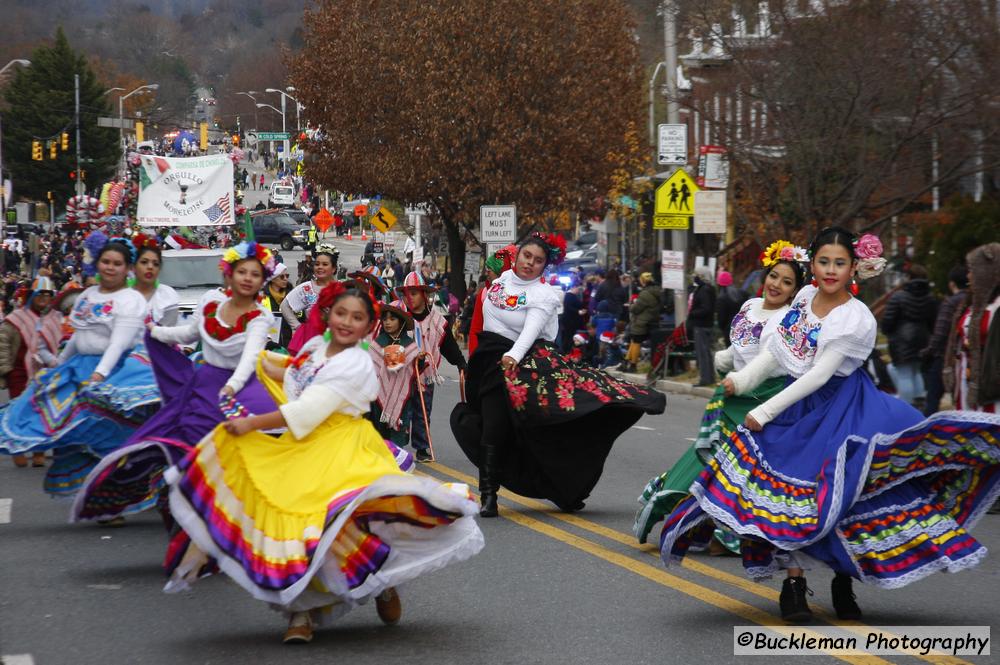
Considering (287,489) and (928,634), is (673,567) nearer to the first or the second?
Result: (928,634)

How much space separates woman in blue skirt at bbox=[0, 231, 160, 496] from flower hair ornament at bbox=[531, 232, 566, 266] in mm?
2773

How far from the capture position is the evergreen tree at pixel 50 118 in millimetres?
98062

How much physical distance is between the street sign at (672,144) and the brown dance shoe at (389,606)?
18.4 m

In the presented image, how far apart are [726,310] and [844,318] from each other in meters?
13.5

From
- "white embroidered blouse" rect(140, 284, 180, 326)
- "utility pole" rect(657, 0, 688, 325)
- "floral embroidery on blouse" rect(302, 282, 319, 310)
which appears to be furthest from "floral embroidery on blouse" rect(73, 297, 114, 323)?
"utility pole" rect(657, 0, 688, 325)

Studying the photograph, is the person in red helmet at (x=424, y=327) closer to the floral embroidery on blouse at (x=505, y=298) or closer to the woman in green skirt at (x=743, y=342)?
the floral embroidery on blouse at (x=505, y=298)

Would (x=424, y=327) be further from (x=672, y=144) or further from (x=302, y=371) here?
(x=672, y=144)

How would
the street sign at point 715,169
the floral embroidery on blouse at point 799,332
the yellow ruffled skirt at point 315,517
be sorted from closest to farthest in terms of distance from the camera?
1. the yellow ruffled skirt at point 315,517
2. the floral embroidery on blouse at point 799,332
3. the street sign at point 715,169

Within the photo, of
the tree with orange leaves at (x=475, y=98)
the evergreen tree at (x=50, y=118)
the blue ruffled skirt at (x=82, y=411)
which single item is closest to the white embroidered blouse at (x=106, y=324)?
the blue ruffled skirt at (x=82, y=411)

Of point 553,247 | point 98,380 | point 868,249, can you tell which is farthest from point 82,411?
point 868,249

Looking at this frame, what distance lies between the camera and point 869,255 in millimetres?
A: 7293

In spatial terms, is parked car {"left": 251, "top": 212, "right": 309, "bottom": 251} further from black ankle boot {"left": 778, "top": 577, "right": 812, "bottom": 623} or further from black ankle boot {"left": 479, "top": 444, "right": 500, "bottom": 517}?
black ankle boot {"left": 778, "top": 577, "right": 812, "bottom": 623}

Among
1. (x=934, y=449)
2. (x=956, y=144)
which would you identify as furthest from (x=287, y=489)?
(x=956, y=144)

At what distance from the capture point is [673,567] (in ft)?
28.7
